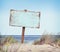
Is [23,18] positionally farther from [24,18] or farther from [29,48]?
[29,48]

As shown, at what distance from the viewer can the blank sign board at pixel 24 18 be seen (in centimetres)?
230

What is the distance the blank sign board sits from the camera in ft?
7.55

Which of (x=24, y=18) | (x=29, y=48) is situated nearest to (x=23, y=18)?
(x=24, y=18)

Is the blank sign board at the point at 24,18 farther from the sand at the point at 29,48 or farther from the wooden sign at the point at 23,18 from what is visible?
the sand at the point at 29,48

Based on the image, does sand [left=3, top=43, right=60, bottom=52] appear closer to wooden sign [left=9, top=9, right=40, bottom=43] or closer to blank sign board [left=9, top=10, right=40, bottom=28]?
wooden sign [left=9, top=9, right=40, bottom=43]

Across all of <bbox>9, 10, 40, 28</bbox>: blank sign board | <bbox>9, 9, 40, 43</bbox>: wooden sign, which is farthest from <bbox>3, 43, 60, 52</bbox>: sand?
<bbox>9, 10, 40, 28</bbox>: blank sign board

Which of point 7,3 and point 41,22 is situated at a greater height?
point 7,3

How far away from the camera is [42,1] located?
2348 mm

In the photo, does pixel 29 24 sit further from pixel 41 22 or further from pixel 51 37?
pixel 51 37

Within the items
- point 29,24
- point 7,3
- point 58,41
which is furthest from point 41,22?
point 7,3

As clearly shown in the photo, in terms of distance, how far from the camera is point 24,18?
7.55ft

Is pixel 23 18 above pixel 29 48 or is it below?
above

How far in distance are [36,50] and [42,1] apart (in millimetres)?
599

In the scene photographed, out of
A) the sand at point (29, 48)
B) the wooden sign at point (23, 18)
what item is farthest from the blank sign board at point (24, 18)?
the sand at point (29, 48)
